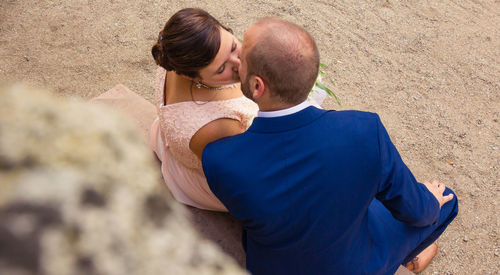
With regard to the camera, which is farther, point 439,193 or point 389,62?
point 389,62

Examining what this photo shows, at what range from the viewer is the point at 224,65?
93.6 inches

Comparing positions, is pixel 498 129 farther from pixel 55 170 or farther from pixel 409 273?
pixel 55 170

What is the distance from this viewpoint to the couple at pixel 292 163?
179 centimetres

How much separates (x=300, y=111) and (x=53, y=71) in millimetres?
3677

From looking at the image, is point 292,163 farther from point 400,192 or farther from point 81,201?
point 81,201

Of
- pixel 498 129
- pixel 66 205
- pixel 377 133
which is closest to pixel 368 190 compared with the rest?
pixel 377 133

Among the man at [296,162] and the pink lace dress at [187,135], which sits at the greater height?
the man at [296,162]

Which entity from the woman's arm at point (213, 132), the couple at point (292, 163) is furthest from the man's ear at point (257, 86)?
the woman's arm at point (213, 132)

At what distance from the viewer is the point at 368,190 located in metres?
1.87

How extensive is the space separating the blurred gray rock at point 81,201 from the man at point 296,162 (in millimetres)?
1294

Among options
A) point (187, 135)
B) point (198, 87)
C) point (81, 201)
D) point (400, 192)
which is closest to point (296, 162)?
point (400, 192)

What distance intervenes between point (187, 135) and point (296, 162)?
0.81 metres

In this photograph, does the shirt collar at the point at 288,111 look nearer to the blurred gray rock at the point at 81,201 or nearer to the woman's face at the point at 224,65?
the woman's face at the point at 224,65

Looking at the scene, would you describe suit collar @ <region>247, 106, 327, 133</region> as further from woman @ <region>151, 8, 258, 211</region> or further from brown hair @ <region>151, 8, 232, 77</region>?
brown hair @ <region>151, 8, 232, 77</region>
